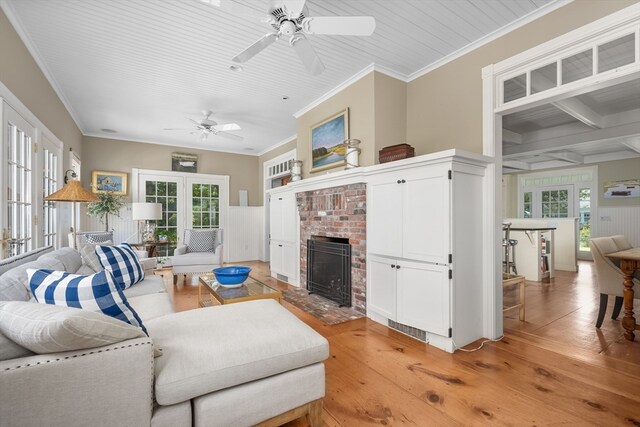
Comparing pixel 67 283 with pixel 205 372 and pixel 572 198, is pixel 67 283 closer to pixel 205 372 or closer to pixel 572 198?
pixel 205 372

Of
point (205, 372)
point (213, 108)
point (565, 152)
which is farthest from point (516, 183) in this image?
point (205, 372)

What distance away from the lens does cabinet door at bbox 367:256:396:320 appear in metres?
2.81

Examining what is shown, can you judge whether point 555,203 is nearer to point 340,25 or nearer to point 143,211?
point 340,25

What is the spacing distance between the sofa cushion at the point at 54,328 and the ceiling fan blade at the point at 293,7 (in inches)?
77.9

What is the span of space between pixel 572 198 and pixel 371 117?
731 centimetres

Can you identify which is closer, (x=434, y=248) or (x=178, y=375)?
(x=178, y=375)

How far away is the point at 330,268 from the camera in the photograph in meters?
3.67

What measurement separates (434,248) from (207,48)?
2.84 m

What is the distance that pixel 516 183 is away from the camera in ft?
28.2

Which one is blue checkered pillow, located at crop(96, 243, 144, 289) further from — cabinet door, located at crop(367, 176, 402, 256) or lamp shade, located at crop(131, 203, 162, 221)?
lamp shade, located at crop(131, 203, 162, 221)

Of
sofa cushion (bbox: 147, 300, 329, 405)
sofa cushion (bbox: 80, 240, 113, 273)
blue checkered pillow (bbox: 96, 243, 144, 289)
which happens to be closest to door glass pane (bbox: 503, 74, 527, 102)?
sofa cushion (bbox: 147, 300, 329, 405)

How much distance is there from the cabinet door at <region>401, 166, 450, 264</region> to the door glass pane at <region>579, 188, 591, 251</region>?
7.23m

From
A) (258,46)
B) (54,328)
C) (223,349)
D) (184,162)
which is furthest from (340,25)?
(184,162)

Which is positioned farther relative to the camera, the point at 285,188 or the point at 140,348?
the point at 285,188
